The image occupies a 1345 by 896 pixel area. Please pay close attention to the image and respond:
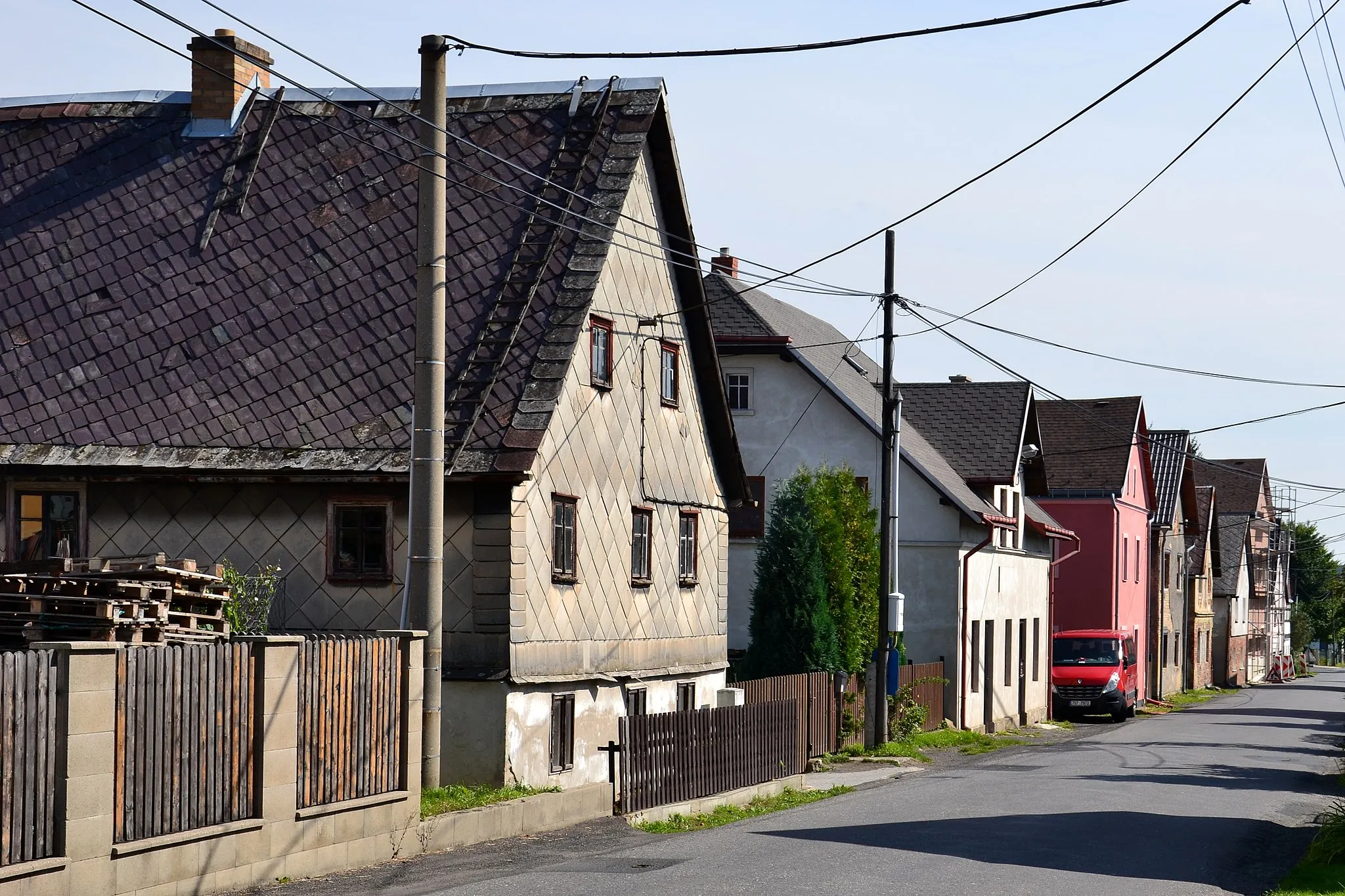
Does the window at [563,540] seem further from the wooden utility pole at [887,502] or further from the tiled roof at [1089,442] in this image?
the tiled roof at [1089,442]

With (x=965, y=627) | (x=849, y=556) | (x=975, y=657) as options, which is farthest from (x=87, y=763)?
(x=975, y=657)

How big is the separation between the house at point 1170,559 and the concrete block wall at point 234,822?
157 ft

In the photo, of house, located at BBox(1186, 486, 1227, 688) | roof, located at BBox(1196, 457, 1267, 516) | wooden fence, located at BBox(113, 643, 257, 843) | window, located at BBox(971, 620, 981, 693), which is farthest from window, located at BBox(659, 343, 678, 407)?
roof, located at BBox(1196, 457, 1267, 516)

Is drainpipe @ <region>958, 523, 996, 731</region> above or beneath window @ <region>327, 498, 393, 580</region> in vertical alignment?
beneath

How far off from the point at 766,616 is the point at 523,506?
36.7ft

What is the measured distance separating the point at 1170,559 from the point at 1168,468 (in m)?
3.86

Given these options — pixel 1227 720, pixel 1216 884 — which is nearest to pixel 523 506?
pixel 1216 884

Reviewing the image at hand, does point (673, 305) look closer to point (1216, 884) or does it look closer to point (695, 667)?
point (695, 667)

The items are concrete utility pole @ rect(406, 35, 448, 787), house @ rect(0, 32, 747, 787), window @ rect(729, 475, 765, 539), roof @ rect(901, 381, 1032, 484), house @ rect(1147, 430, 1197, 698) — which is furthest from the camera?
house @ rect(1147, 430, 1197, 698)

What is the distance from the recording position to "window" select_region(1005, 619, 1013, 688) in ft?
134

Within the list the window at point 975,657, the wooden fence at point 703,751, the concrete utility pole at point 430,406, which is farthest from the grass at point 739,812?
the window at point 975,657

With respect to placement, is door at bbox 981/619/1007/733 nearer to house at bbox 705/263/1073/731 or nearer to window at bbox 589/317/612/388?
house at bbox 705/263/1073/731

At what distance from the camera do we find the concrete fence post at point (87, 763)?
1027 cm

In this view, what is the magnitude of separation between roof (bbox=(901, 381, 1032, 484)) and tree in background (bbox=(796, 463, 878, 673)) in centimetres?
817
